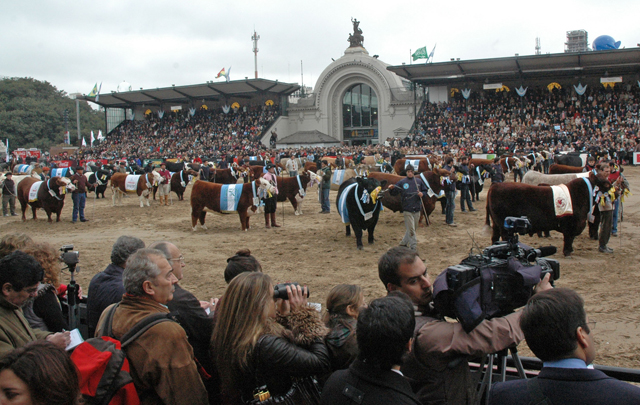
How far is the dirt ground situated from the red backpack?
161 inches

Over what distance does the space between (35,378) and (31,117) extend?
7652cm

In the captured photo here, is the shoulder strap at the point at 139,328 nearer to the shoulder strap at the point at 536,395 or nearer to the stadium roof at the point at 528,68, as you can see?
the shoulder strap at the point at 536,395

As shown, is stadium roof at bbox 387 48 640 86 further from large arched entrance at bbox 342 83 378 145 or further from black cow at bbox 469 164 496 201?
black cow at bbox 469 164 496 201

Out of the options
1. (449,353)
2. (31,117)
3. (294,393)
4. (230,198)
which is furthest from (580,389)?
(31,117)

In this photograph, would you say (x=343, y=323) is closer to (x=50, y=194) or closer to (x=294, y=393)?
(x=294, y=393)

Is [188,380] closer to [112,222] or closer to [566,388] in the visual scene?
[566,388]

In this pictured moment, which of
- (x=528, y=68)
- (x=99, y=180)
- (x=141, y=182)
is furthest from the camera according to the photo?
(x=528, y=68)

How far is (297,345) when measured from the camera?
7.91 feet

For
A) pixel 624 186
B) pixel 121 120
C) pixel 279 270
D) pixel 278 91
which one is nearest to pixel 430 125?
pixel 278 91

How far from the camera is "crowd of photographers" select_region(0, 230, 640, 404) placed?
1.78 meters

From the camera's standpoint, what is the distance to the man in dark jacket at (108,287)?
360 centimetres

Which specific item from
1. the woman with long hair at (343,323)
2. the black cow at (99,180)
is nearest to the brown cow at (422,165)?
Result: the black cow at (99,180)

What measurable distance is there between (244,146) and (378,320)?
42.1m

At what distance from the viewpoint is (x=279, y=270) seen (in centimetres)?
851
